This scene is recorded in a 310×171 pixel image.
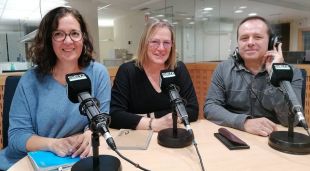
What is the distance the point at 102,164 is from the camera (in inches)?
32.3

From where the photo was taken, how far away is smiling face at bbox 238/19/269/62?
142 cm

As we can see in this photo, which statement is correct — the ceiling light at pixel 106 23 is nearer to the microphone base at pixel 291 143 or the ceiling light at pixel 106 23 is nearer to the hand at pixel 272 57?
the hand at pixel 272 57

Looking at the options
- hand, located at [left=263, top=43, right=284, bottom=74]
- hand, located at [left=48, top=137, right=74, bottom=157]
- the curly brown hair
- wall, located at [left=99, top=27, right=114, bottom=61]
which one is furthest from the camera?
wall, located at [left=99, top=27, right=114, bottom=61]

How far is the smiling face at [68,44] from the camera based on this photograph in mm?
1222

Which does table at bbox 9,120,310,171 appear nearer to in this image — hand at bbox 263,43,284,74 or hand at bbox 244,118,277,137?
hand at bbox 244,118,277,137

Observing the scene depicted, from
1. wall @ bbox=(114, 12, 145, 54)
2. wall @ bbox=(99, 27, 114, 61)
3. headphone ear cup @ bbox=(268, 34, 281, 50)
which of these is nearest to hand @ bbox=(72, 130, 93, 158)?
headphone ear cup @ bbox=(268, 34, 281, 50)

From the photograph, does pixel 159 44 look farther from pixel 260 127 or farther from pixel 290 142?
pixel 290 142

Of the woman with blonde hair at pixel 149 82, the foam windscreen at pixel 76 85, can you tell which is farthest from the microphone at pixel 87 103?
the woman with blonde hair at pixel 149 82

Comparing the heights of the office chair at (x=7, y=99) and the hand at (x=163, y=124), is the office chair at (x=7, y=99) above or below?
above

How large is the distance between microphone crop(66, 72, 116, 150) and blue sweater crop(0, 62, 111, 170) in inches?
16.2

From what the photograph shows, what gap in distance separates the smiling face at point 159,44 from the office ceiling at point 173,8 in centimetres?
326

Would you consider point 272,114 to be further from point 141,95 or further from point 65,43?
point 65,43

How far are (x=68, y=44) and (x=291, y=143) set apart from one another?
103 cm

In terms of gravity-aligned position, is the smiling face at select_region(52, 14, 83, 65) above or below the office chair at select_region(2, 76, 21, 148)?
above
